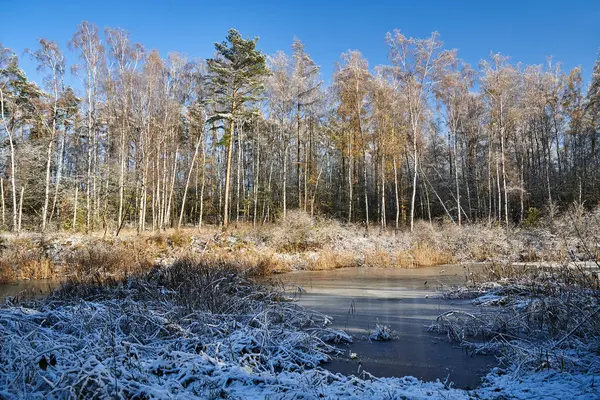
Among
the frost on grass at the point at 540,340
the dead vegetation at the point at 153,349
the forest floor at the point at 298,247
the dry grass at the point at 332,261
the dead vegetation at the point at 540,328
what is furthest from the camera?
the dry grass at the point at 332,261

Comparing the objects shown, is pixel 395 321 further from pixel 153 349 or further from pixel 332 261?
pixel 332 261

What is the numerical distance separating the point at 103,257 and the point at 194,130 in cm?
1632

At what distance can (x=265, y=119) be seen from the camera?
2769cm

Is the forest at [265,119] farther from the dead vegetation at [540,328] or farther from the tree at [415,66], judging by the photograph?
the dead vegetation at [540,328]

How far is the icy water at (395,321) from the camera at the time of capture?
389 centimetres

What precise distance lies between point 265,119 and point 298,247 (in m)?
13.9

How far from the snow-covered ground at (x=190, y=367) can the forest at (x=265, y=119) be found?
14939 mm

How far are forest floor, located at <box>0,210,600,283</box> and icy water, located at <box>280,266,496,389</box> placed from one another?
9.56 feet

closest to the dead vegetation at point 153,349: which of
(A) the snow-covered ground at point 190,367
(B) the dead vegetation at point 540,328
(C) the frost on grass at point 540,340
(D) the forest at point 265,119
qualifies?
(A) the snow-covered ground at point 190,367

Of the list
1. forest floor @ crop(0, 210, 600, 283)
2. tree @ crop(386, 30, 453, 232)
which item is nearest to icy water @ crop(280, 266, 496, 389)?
forest floor @ crop(0, 210, 600, 283)

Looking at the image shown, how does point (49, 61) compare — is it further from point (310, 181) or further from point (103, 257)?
point (310, 181)

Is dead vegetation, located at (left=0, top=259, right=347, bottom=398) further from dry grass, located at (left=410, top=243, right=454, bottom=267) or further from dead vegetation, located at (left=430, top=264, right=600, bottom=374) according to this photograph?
dry grass, located at (left=410, top=243, right=454, bottom=267)

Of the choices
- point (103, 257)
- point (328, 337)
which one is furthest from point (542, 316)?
point (103, 257)

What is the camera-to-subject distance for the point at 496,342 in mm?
4469
